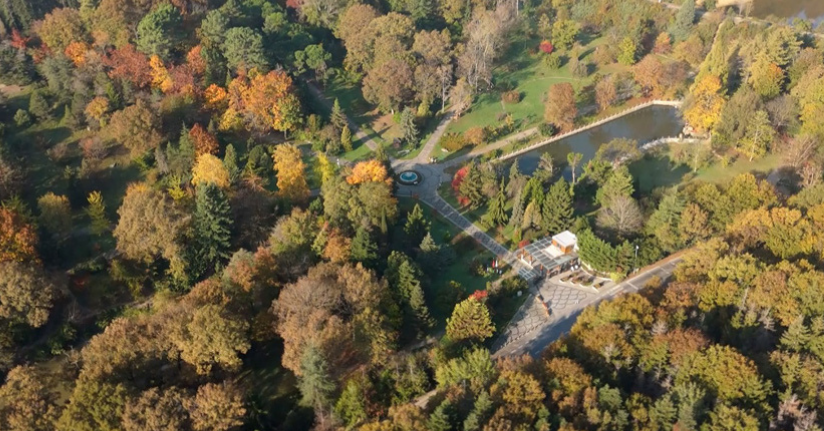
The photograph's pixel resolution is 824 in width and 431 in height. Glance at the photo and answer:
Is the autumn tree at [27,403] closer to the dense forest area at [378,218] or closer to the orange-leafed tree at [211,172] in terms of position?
the dense forest area at [378,218]

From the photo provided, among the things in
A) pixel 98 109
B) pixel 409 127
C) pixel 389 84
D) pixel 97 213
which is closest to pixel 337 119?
pixel 389 84

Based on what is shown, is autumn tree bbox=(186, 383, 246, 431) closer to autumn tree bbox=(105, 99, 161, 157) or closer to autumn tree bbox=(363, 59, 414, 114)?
autumn tree bbox=(105, 99, 161, 157)

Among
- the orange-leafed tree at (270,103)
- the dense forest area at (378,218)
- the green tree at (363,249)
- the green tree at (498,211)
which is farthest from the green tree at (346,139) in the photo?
the green tree at (363,249)

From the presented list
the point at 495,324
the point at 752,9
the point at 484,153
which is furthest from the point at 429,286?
the point at 752,9

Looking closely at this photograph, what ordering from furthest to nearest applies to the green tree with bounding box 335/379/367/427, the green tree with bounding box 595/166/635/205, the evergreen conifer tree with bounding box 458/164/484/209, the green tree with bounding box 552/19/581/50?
the green tree with bounding box 552/19/581/50 < the evergreen conifer tree with bounding box 458/164/484/209 < the green tree with bounding box 595/166/635/205 < the green tree with bounding box 335/379/367/427

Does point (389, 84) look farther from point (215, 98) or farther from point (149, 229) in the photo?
point (149, 229)

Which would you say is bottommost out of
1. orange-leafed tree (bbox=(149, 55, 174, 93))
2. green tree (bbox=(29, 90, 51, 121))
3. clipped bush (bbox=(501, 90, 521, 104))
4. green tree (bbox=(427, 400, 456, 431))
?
clipped bush (bbox=(501, 90, 521, 104))

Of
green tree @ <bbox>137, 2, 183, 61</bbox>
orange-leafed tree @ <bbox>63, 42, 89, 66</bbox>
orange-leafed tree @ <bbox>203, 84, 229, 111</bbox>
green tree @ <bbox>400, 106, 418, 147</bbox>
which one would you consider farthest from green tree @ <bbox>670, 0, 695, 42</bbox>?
orange-leafed tree @ <bbox>63, 42, 89, 66</bbox>
